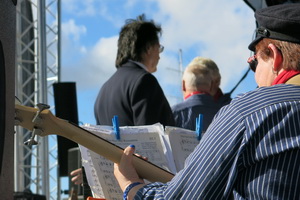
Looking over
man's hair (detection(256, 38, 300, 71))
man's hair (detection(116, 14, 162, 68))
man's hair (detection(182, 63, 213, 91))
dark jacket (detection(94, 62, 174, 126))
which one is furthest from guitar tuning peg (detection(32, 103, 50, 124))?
→ man's hair (detection(182, 63, 213, 91))

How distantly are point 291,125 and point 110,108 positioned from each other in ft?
5.37

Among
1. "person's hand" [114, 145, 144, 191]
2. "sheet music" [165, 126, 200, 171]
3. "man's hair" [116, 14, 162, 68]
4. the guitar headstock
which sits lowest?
"person's hand" [114, 145, 144, 191]

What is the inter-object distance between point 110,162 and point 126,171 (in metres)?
0.25

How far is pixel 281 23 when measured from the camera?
145 centimetres

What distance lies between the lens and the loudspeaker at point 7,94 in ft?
3.78

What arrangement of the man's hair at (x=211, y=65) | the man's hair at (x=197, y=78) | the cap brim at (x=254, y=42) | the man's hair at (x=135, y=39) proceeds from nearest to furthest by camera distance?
the cap brim at (x=254, y=42)
the man's hair at (x=135, y=39)
the man's hair at (x=197, y=78)
the man's hair at (x=211, y=65)

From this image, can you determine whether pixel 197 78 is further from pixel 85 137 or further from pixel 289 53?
pixel 289 53

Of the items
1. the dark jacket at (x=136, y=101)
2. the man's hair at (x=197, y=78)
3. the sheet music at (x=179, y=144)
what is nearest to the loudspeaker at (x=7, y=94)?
the sheet music at (x=179, y=144)

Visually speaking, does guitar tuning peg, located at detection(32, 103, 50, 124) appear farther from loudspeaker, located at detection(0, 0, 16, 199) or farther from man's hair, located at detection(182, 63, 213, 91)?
man's hair, located at detection(182, 63, 213, 91)

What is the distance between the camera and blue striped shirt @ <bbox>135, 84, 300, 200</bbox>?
4.32 feet

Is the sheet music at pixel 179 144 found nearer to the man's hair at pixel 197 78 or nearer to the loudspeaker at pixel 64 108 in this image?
the man's hair at pixel 197 78

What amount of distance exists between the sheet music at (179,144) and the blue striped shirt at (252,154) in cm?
62

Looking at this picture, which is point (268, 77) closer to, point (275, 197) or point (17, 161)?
point (275, 197)

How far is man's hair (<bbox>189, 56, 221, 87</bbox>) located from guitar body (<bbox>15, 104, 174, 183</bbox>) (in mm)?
2171
